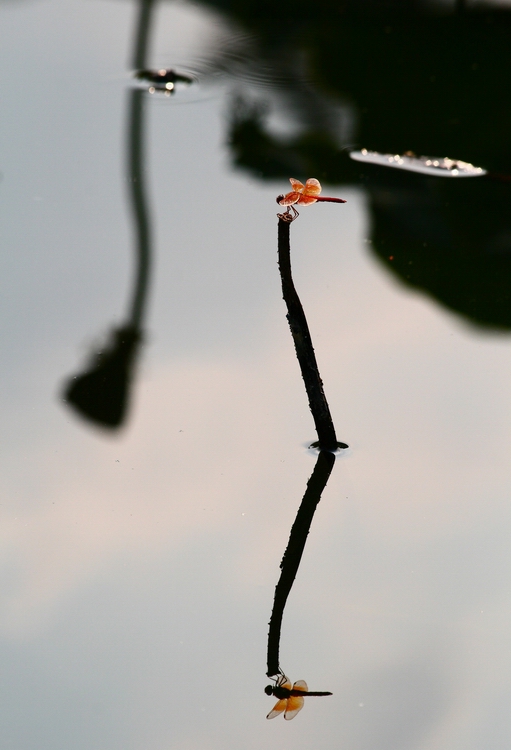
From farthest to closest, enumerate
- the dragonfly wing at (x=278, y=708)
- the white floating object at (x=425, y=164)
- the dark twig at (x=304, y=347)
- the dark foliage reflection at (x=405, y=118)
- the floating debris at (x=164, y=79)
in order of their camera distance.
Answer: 1. the floating debris at (x=164, y=79)
2. the white floating object at (x=425, y=164)
3. the dark foliage reflection at (x=405, y=118)
4. the dark twig at (x=304, y=347)
5. the dragonfly wing at (x=278, y=708)

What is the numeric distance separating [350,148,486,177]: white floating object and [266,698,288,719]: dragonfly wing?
1.20 meters

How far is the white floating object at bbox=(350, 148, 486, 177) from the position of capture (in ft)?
5.69

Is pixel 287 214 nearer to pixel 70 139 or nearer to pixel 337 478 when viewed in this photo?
pixel 337 478

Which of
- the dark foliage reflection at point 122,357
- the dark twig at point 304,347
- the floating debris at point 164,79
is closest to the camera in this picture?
the dark twig at point 304,347

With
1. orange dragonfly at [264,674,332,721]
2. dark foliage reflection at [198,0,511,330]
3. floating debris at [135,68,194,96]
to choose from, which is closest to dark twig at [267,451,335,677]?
orange dragonfly at [264,674,332,721]

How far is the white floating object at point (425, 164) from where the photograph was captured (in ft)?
5.69

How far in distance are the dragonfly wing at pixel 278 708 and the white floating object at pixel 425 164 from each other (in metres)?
1.20

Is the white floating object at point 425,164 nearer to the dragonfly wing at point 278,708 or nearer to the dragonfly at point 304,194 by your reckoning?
the dragonfly at point 304,194

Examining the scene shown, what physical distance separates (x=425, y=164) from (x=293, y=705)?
4.07 ft

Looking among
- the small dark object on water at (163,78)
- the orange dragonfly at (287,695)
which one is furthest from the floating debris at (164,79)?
the orange dragonfly at (287,695)

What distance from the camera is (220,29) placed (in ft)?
7.68

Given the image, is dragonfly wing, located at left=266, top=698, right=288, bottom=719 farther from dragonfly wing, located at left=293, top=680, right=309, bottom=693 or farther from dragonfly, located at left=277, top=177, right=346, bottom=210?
dragonfly, located at left=277, top=177, right=346, bottom=210

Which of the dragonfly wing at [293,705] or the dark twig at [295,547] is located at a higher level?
the dark twig at [295,547]

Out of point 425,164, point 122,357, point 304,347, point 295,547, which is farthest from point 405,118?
point 295,547
